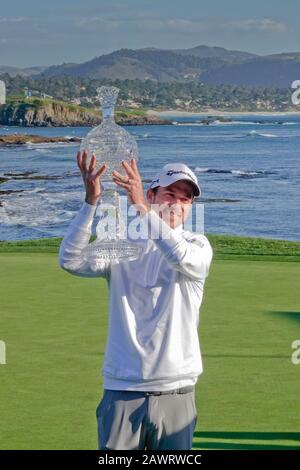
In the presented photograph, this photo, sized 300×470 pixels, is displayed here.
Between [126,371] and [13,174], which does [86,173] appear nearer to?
[126,371]

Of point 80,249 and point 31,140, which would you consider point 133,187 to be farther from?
point 31,140

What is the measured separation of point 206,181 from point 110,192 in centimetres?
6138

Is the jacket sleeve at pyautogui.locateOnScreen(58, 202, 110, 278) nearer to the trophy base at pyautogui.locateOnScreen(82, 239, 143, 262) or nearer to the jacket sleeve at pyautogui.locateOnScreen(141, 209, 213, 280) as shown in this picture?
the trophy base at pyautogui.locateOnScreen(82, 239, 143, 262)

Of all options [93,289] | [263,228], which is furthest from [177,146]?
[93,289]

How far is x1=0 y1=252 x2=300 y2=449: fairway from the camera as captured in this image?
7.11 metres

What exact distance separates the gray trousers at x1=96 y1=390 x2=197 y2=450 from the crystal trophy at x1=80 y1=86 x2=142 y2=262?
50 centimetres

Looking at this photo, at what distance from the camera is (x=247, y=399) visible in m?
7.89

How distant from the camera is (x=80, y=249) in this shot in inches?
185

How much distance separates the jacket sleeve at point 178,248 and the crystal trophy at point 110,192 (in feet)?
0.69

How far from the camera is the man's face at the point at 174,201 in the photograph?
4613 millimetres
